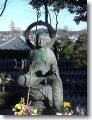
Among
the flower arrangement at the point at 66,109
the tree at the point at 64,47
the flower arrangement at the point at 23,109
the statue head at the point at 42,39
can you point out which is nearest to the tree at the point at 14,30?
the statue head at the point at 42,39

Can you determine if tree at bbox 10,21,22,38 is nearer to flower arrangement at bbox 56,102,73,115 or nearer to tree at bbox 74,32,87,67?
tree at bbox 74,32,87,67

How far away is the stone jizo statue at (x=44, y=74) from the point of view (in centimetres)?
536

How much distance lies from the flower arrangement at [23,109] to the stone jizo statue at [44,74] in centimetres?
23

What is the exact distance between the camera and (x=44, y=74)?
5.44 m

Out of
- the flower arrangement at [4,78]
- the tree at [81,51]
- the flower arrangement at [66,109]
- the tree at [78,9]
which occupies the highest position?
the tree at [78,9]

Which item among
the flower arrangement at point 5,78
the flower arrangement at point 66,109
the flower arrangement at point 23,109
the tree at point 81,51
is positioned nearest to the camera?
the flower arrangement at point 23,109

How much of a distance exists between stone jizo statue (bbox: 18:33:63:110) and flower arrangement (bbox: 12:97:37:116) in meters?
0.23

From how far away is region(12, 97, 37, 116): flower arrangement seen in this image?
201 inches

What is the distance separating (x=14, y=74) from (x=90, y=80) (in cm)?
89

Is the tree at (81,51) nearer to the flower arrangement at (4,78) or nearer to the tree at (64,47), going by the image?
the tree at (64,47)

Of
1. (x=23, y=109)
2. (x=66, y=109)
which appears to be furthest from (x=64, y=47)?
(x=23, y=109)

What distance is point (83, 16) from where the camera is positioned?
5.36 metres

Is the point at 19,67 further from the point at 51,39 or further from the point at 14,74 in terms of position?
the point at 51,39

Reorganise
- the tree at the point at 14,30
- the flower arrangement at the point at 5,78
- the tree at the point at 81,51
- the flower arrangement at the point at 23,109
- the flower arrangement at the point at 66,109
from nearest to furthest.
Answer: the flower arrangement at the point at 23,109, the flower arrangement at the point at 66,109, the tree at the point at 81,51, the tree at the point at 14,30, the flower arrangement at the point at 5,78
